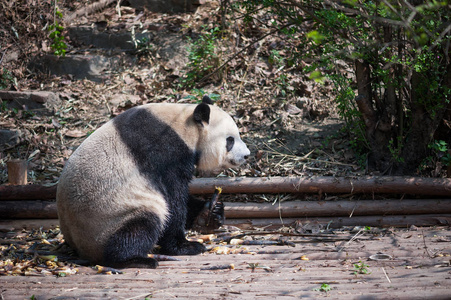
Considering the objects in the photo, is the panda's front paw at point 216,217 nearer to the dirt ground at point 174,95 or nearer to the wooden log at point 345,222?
the wooden log at point 345,222

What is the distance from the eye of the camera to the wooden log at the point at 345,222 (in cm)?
556

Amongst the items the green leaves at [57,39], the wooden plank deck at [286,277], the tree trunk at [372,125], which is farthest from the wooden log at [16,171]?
the tree trunk at [372,125]

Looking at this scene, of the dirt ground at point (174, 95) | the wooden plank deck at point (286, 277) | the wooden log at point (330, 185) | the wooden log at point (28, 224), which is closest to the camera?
the wooden plank deck at point (286, 277)

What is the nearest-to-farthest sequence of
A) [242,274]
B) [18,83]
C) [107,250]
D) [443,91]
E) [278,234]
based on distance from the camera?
[242,274]
[107,250]
[278,234]
[443,91]
[18,83]

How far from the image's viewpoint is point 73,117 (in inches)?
316

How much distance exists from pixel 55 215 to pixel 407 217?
4.29 meters

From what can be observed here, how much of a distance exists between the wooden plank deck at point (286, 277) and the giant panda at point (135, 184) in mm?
236

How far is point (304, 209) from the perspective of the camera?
585cm

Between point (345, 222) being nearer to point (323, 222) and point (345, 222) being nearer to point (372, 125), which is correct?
point (323, 222)

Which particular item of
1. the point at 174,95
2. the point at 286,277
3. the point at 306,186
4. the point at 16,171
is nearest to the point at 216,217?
the point at 306,186

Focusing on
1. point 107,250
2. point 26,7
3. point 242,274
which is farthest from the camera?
point 26,7

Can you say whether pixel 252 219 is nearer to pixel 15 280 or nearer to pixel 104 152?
pixel 104 152

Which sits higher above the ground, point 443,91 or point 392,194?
point 443,91

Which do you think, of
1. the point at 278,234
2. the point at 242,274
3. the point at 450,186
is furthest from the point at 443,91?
the point at 242,274
